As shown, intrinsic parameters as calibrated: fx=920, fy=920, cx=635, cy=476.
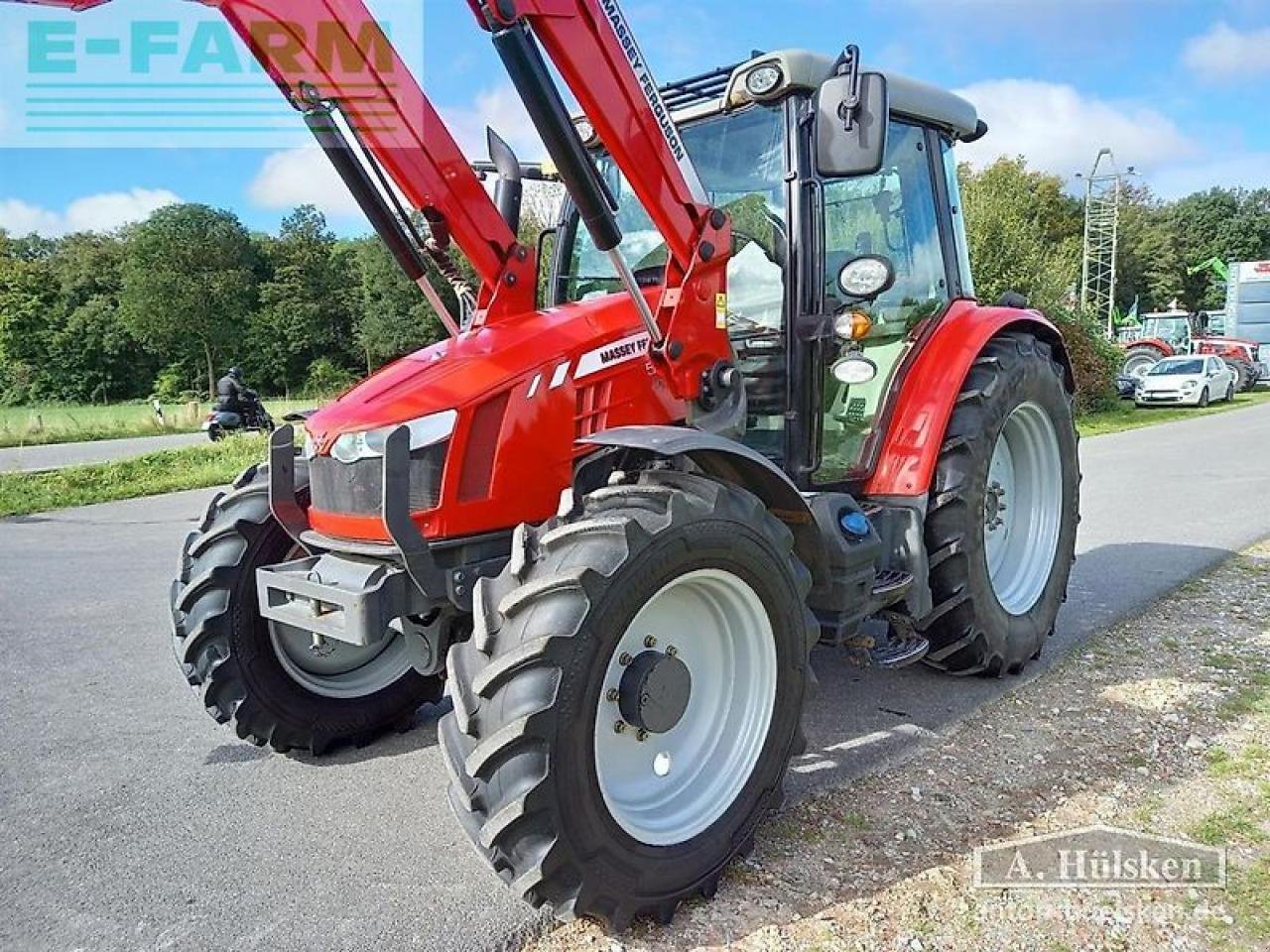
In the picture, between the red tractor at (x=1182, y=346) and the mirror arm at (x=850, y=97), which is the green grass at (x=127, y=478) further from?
the red tractor at (x=1182, y=346)

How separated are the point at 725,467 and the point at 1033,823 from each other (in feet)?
4.76

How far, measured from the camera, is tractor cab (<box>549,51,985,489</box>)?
3494 millimetres

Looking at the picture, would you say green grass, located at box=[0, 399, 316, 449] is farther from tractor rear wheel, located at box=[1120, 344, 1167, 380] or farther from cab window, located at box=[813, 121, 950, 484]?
tractor rear wheel, located at box=[1120, 344, 1167, 380]

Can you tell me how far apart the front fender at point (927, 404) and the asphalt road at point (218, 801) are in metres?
0.96

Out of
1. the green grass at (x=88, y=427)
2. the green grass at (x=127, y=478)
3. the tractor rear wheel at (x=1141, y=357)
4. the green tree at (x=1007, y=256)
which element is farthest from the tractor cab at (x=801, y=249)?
the tractor rear wheel at (x=1141, y=357)

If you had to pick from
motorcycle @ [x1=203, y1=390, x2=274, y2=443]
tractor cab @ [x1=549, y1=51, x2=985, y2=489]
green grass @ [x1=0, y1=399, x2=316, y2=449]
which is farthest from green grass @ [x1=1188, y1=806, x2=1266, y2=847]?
green grass @ [x1=0, y1=399, x2=316, y2=449]

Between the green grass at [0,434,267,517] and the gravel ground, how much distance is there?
965 cm

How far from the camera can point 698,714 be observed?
9.05 ft

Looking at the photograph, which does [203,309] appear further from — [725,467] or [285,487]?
[725,467]

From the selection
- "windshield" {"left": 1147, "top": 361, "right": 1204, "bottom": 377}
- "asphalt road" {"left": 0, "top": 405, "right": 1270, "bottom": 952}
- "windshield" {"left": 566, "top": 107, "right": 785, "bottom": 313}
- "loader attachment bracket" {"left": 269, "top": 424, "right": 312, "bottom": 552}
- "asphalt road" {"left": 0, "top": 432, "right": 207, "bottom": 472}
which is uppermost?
"windshield" {"left": 566, "top": 107, "right": 785, "bottom": 313}

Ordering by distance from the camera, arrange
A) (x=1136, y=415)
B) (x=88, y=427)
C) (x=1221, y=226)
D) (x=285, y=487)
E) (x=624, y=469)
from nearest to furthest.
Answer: (x=624, y=469) → (x=285, y=487) → (x=88, y=427) → (x=1136, y=415) → (x=1221, y=226)

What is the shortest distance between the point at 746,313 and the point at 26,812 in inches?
122

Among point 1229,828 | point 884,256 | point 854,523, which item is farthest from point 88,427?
point 1229,828

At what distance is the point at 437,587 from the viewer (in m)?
2.64
